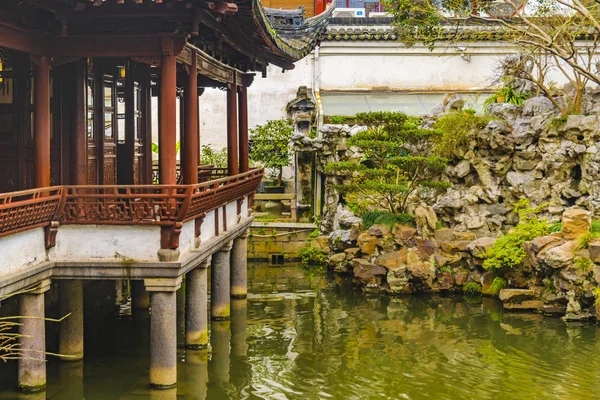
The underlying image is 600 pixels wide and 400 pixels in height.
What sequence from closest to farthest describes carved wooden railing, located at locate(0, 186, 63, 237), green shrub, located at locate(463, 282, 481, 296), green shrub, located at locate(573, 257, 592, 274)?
carved wooden railing, located at locate(0, 186, 63, 237)
green shrub, located at locate(573, 257, 592, 274)
green shrub, located at locate(463, 282, 481, 296)

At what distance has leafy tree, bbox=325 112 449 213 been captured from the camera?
75.8 ft

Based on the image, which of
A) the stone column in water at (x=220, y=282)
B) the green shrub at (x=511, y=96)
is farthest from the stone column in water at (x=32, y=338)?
the green shrub at (x=511, y=96)

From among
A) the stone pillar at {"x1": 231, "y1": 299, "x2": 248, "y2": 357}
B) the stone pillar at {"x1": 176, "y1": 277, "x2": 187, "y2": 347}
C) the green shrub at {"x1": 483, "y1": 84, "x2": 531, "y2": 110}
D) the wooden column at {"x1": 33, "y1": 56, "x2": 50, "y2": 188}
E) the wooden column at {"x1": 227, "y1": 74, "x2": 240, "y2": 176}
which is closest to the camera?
→ the wooden column at {"x1": 33, "y1": 56, "x2": 50, "y2": 188}

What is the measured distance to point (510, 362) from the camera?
630 inches

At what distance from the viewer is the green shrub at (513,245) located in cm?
2092

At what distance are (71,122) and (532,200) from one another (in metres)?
13.5

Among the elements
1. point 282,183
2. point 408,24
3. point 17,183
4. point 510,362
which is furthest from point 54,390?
point 282,183

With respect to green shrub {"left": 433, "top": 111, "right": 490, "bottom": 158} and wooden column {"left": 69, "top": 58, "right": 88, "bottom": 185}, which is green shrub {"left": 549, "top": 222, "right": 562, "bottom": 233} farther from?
wooden column {"left": 69, "top": 58, "right": 88, "bottom": 185}

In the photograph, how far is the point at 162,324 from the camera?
496 inches

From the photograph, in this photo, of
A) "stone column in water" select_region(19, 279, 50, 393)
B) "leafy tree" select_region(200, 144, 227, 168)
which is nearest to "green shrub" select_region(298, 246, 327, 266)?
"leafy tree" select_region(200, 144, 227, 168)

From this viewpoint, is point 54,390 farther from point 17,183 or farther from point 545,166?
point 545,166

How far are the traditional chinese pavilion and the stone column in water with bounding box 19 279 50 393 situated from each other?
0.06ft

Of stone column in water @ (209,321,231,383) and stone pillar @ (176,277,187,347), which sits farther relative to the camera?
stone pillar @ (176,277,187,347)

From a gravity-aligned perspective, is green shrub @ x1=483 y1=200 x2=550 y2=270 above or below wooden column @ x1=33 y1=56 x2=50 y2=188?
below
